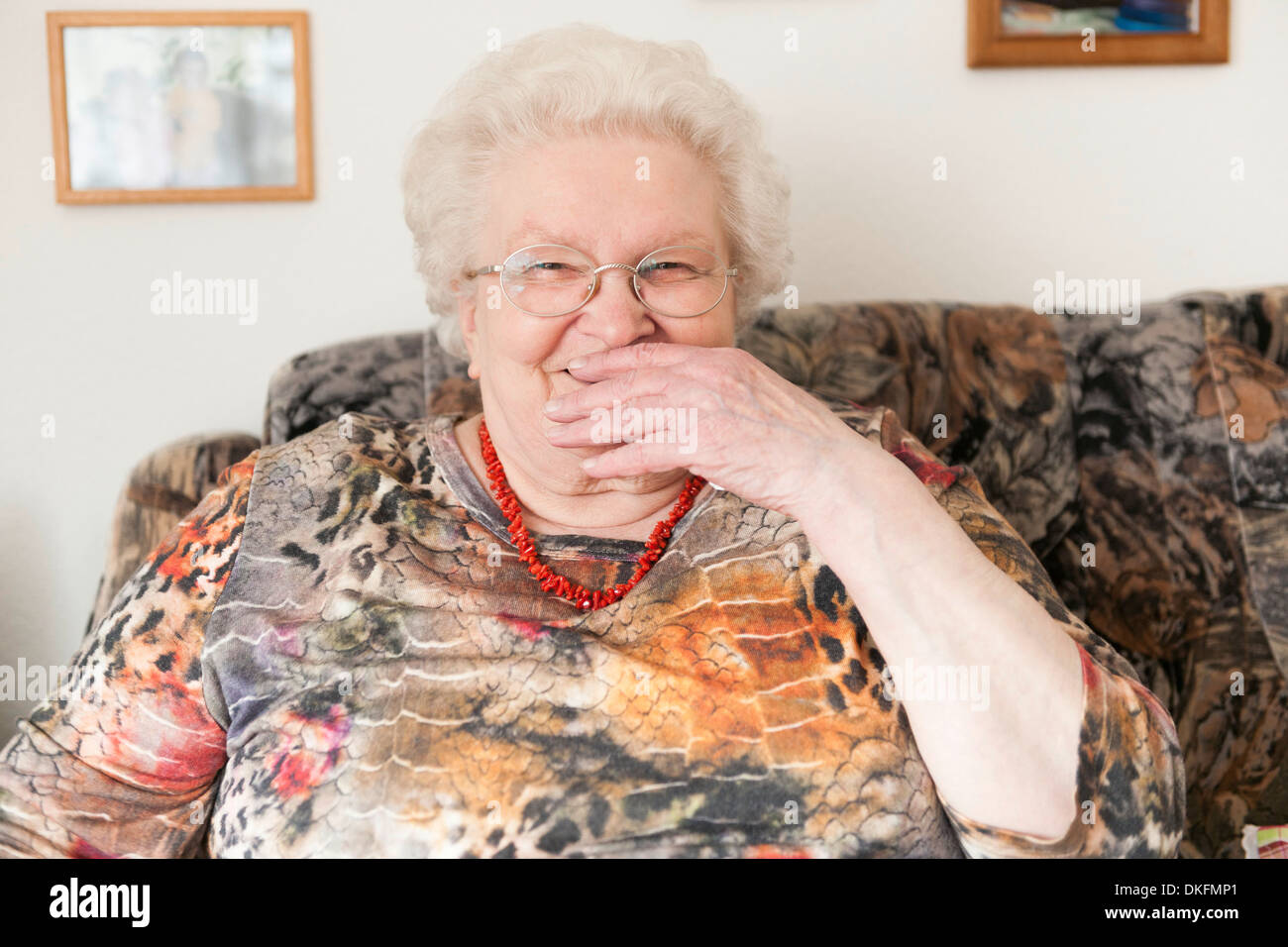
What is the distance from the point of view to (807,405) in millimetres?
1142

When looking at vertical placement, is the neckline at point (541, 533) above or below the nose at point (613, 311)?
below

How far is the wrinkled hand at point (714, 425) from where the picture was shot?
3.62 ft

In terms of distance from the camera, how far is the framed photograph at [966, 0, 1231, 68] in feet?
6.24

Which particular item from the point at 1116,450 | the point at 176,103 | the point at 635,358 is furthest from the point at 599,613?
the point at 176,103

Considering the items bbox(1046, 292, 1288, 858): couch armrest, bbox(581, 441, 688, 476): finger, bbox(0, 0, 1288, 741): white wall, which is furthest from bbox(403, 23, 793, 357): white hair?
bbox(1046, 292, 1288, 858): couch armrest

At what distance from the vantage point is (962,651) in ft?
3.43

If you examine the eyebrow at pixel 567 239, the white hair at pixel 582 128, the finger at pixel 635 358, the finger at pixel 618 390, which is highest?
the white hair at pixel 582 128

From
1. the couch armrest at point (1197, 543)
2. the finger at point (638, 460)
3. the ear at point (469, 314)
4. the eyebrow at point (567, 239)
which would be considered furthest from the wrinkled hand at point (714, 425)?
the couch armrest at point (1197, 543)

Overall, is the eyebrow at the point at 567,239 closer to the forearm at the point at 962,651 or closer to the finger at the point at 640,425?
the finger at the point at 640,425

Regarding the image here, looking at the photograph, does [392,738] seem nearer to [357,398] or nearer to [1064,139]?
[357,398]

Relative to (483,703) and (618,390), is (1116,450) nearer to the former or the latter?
(618,390)

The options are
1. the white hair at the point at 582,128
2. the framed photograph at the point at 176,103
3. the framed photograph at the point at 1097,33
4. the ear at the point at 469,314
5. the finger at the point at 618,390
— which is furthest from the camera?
the framed photograph at the point at 1097,33

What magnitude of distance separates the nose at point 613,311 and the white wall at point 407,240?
0.81 metres
